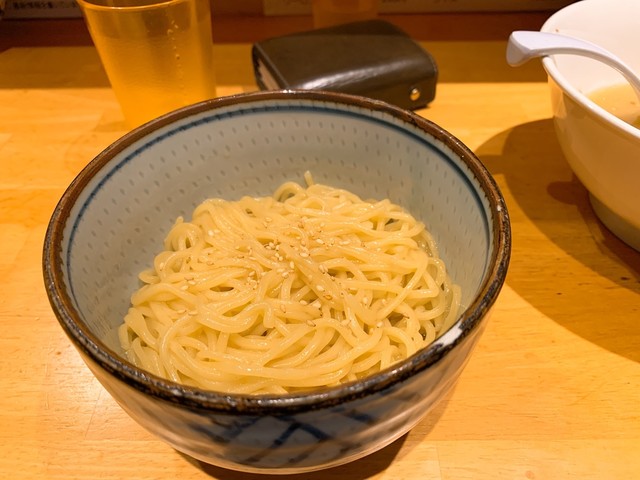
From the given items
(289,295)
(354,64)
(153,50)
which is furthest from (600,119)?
(153,50)

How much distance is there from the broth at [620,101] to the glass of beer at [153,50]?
3.32 feet

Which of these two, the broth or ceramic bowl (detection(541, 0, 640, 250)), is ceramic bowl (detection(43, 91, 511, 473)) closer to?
ceramic bowl (detection(541, 0, 640, 250))

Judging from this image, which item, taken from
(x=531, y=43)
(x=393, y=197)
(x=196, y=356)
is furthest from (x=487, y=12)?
(x=196, y=356)

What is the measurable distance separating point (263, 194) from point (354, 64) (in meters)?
0.54

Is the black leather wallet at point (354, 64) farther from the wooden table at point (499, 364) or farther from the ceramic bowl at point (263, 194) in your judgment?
the ceramic bowl at point (263, 194)

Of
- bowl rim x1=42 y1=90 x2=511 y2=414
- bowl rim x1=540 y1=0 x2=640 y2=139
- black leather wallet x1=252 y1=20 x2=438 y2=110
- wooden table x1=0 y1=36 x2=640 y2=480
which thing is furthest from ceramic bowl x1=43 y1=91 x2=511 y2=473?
black leather wallet x1=252 y1=20 x2=438 y2=110

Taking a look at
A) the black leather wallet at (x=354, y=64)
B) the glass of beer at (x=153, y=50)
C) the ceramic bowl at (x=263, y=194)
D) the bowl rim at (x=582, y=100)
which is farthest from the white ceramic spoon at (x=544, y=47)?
the glass of beer at (x=153, y=50)

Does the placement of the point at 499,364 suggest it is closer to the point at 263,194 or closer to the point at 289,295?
the point at 289,295

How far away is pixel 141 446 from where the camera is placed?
0.87 m

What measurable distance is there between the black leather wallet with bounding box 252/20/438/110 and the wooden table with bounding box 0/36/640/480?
0.50 ft

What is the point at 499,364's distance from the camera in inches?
38.3

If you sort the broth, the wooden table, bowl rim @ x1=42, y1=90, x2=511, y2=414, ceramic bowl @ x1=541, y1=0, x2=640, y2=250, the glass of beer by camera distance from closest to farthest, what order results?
bowl rim @ x1=42, y1=90, x2=511, y2=414 < the wooden table < ceramic bowl @ x1=541, y1=0, x2=640, y2=250 < the broth < the glass of beer

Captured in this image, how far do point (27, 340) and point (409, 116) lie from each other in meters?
0.84

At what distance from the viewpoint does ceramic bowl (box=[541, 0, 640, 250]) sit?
0.96 m
